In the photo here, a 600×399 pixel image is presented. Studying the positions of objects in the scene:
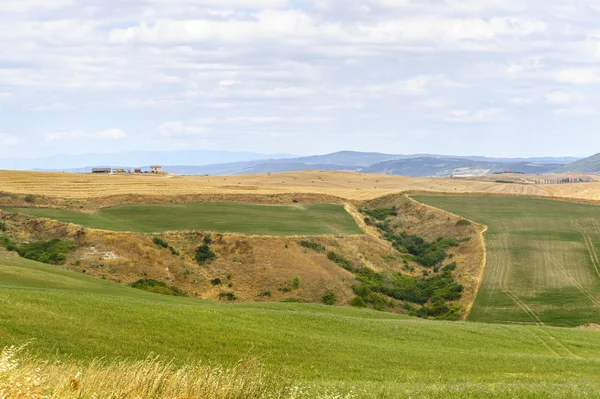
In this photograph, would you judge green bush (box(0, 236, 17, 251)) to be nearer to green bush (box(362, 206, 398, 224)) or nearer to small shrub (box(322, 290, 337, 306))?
small shrub (box(322, 290, 337, 306))

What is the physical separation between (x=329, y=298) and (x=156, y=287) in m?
13.5

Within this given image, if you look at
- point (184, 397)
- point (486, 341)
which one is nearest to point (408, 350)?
point (486, 341)

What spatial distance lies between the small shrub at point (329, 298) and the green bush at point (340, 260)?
7896 millimetres

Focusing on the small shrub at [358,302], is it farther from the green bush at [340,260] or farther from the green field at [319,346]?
the green field at [319,346]

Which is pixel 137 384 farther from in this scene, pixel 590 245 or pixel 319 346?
pixel 590 245

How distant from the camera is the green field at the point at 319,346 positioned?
1750 cm

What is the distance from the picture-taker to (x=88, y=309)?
2344 cm

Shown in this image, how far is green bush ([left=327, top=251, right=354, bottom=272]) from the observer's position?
2358 inches

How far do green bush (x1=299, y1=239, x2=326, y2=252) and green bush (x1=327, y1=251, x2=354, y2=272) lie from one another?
1016mm

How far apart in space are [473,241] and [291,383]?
61.0 metres

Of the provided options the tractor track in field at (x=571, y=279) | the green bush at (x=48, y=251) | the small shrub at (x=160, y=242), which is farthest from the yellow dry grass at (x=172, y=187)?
the tractor track in field at (x=571, y=279)

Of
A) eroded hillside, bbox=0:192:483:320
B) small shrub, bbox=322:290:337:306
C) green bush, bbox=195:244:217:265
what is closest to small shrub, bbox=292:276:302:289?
eroded hillside, bbox=0:192:483:320

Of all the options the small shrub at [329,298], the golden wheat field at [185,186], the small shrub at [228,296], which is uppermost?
the golden wheat field at [185,186]

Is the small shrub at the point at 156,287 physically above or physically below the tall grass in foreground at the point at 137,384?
below
